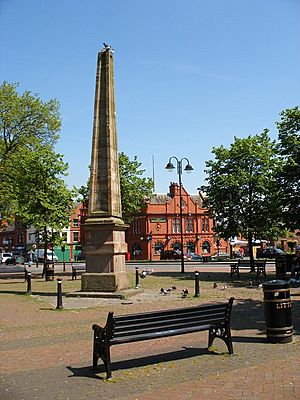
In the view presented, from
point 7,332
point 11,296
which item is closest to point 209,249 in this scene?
point 11,296

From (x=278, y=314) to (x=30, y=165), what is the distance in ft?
74.9

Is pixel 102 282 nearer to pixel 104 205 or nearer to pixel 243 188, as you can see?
pixel 104 205

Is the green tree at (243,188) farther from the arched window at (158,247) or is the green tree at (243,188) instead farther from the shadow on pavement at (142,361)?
the arched window at (158,247)

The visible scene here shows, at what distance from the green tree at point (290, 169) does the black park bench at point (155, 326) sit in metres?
16.4

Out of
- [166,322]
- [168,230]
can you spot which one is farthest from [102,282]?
[168,230]

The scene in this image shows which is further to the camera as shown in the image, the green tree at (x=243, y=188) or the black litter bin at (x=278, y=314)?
the green tree at (x=243, y=188)

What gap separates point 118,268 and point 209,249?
6418cm

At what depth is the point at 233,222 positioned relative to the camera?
2939 cm

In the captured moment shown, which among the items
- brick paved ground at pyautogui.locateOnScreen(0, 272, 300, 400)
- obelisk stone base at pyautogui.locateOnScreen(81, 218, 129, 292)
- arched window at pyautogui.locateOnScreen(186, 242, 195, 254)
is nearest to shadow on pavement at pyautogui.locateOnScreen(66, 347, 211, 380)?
brick paved ground at pyautogui.locateOnScreen(0, 272, 300, 400)

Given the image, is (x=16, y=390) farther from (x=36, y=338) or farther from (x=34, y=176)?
(x=34, y=176)

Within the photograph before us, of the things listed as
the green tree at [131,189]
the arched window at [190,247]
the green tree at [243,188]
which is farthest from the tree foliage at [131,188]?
the arched window at [190,247]

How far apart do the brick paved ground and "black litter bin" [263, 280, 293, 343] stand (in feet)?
0.69

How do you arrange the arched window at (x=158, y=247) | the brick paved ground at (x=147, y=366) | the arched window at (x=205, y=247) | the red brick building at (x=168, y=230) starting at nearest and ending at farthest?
the brick paved ground at (x=147, y=366)
the arched window at (x=158, y=247)
the red brick building at (x=168, y=230)
the arched window at (x=205, y=247)

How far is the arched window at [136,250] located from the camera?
253ft
